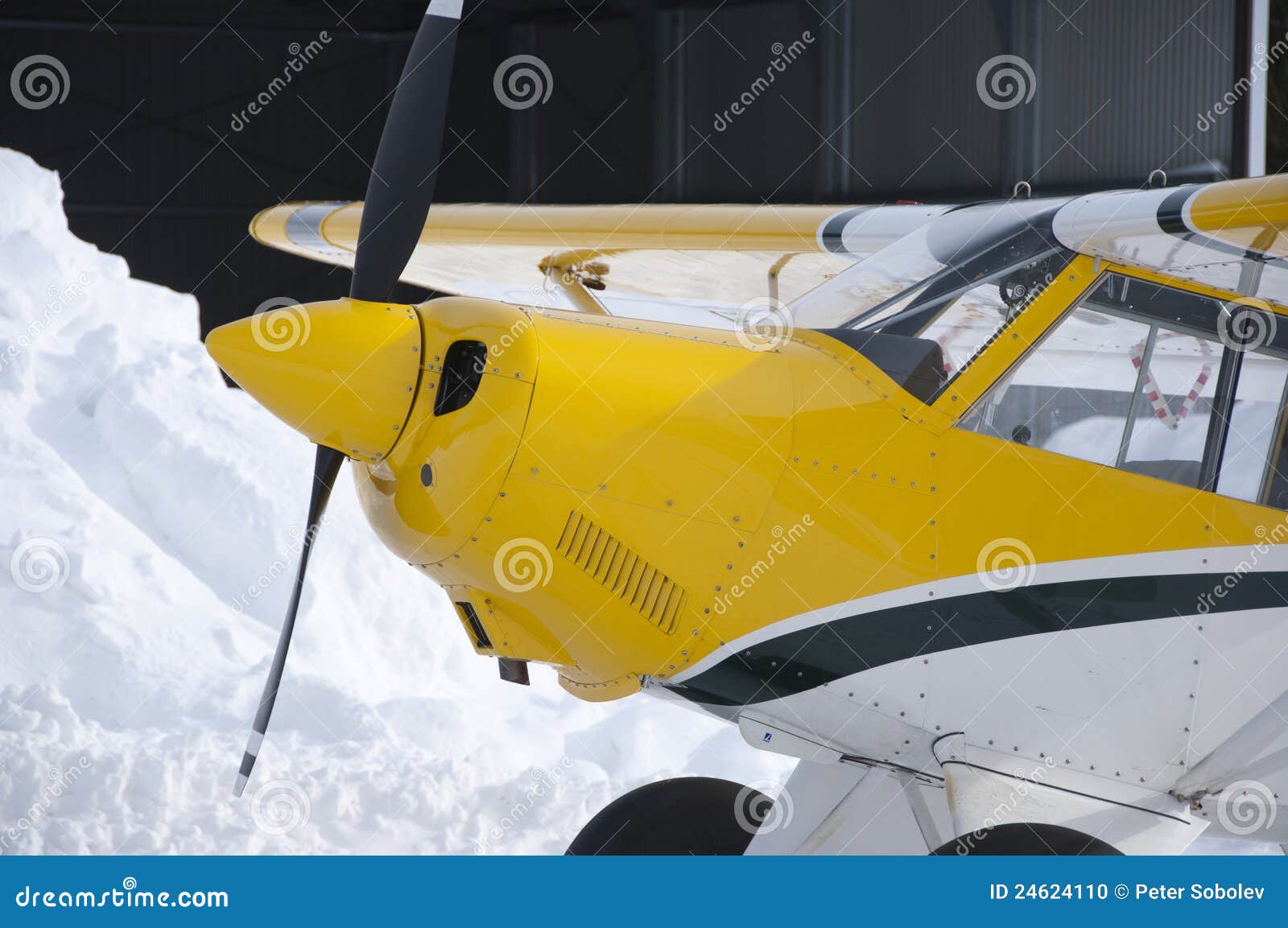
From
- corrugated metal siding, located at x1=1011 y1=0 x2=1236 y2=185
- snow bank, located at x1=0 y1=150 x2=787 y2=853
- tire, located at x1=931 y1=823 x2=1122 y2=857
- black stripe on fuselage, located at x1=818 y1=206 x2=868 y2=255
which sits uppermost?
corrugated metal siding, located at x1=1011 y1=0 x2=1236 y2=185

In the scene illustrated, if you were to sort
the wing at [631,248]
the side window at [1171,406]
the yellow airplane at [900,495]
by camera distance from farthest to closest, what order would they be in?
the wing at [631,248] < the side window at [1171,406] < the yellow airplane at [900,495]

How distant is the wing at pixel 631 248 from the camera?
18.1 feet

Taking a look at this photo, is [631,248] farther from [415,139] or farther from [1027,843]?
[1027,843]

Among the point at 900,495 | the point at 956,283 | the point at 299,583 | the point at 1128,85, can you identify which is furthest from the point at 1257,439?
the point at 1128,85

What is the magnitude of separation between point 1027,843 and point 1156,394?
1.24 meters

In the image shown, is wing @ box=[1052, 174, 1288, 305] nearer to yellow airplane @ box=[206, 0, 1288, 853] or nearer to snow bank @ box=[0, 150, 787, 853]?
yellow airplane @ box=[206, 0, 1288, 853]

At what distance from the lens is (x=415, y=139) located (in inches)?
134

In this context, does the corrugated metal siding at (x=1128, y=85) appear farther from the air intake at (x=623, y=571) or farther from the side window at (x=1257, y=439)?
the air intake at (x=623, y=571)

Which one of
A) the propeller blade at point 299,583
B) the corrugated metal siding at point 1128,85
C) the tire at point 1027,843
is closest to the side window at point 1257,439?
the tire at point 1027,843

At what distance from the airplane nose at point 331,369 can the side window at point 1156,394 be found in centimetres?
152

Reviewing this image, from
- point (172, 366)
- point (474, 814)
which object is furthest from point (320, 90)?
point (474, 814)

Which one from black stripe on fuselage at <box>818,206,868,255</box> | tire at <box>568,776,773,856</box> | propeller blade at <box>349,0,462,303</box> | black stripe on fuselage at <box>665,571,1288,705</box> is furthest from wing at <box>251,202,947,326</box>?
tire at <box>568,776,773,856</box>

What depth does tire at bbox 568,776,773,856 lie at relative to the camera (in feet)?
13.4

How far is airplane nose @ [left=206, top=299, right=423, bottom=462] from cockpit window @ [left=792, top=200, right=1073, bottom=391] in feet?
4.12
